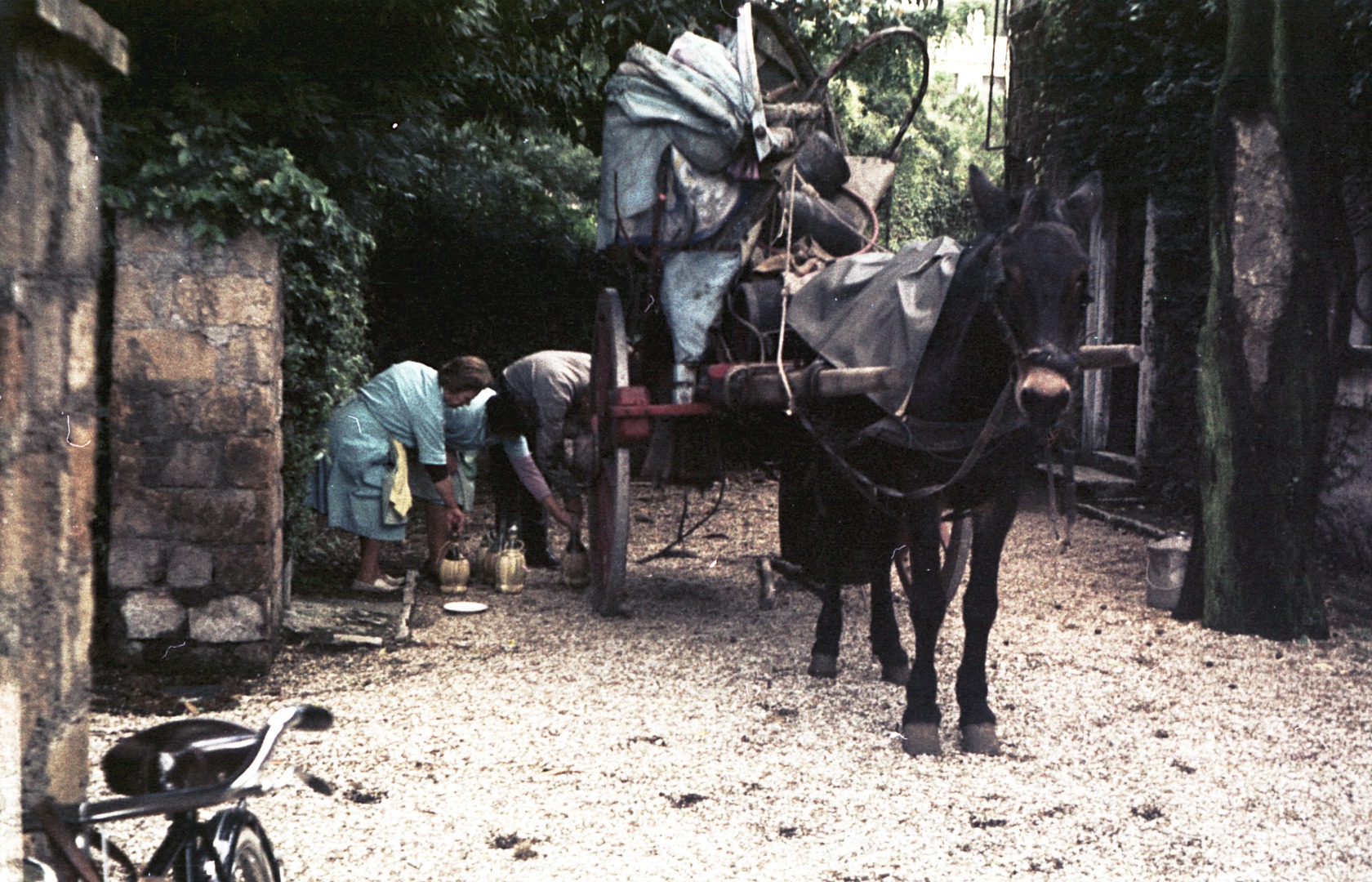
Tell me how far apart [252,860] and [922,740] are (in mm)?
2745

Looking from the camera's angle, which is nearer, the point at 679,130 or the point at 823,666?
the point at 823,666

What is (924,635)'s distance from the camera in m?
4.71

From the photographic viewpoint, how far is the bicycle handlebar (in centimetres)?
196

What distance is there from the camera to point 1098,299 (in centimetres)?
1171

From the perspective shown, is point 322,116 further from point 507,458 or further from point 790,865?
point 790,865

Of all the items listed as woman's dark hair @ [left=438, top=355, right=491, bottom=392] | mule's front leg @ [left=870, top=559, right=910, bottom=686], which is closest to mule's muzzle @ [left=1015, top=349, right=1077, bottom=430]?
mule's front leg @ [left=870, top=559, right=910, bottom=686]

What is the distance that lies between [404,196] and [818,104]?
4.36 meters

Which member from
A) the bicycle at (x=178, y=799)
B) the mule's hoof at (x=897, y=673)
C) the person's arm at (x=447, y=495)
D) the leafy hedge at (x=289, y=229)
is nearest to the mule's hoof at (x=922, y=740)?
the mule's hoof at (x=897, y=673)

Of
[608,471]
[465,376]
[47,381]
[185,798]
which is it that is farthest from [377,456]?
[185,798]

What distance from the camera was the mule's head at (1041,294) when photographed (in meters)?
3.97

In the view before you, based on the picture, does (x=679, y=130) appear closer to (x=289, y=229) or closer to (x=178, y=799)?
(x=289, y=229)

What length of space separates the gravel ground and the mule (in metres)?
0.40

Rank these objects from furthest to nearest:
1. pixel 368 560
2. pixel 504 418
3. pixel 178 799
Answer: pixel 504 418 < pixel 368 560 < pixel 178 799

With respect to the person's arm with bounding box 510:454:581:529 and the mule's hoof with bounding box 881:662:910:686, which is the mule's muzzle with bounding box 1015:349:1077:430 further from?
the person's arm with bounding box 510:454:581:529
